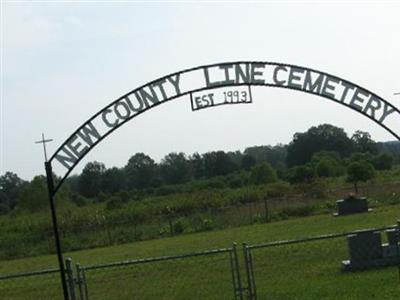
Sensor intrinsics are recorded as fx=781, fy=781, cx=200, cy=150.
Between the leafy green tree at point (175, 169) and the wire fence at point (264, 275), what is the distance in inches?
3099

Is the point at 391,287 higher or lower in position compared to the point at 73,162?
lower

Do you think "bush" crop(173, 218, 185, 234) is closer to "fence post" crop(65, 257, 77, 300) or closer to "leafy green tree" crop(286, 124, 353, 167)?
"fence post" crop(65, 257, 77, 300)

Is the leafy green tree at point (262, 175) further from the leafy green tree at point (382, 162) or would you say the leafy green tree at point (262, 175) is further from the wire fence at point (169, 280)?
the wire fence at point (169, 280)

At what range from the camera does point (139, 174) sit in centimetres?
9794

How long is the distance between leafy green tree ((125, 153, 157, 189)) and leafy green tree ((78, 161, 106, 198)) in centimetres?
419

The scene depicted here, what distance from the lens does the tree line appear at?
78188mm

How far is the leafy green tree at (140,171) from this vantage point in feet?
314

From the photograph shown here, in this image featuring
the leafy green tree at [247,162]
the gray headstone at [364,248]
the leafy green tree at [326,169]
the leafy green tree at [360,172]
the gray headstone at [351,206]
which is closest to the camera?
the gray headstone at [364,248]

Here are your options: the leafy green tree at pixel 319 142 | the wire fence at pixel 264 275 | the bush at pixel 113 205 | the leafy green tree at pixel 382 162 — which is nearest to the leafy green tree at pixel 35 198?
the bush at pixel 113 205

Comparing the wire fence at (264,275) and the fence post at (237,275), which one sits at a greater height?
the fence post at (237,275)

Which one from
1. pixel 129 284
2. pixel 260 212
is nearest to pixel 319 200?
pixel 260 212

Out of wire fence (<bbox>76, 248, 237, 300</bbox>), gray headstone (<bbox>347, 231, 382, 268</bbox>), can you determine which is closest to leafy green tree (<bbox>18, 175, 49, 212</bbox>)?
wire fence (<bbox>76, 248, 237, 300</bbox>)

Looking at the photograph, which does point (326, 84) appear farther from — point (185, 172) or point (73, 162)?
point (185, 172)

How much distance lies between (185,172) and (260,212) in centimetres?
6250
